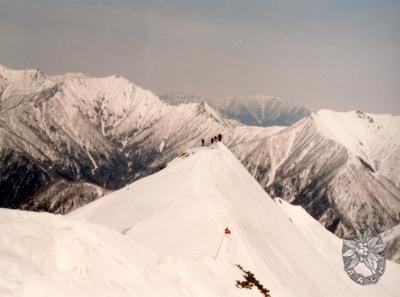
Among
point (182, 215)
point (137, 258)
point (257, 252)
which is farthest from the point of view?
point (182, 215)

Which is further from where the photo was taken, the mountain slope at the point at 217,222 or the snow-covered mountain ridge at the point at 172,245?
the mountain slope at the point at 217,222

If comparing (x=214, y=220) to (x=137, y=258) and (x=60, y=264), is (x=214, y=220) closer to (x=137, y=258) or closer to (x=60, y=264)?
(x=137, y=258)

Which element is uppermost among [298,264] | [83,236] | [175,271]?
[83,236]

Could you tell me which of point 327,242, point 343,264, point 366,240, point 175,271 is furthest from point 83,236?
point 327,242

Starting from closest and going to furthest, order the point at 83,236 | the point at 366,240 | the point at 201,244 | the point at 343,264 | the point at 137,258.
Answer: the point at 83,236 < the point at 137,258 < the point at 201,244 < the point at 366,240 < the point at 343,264

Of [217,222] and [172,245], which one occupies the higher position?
[172,245]

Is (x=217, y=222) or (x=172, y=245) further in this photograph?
(x=217, y=222)

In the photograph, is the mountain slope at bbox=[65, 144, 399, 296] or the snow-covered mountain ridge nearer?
the snow-covered mountain ridge

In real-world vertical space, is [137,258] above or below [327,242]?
above
